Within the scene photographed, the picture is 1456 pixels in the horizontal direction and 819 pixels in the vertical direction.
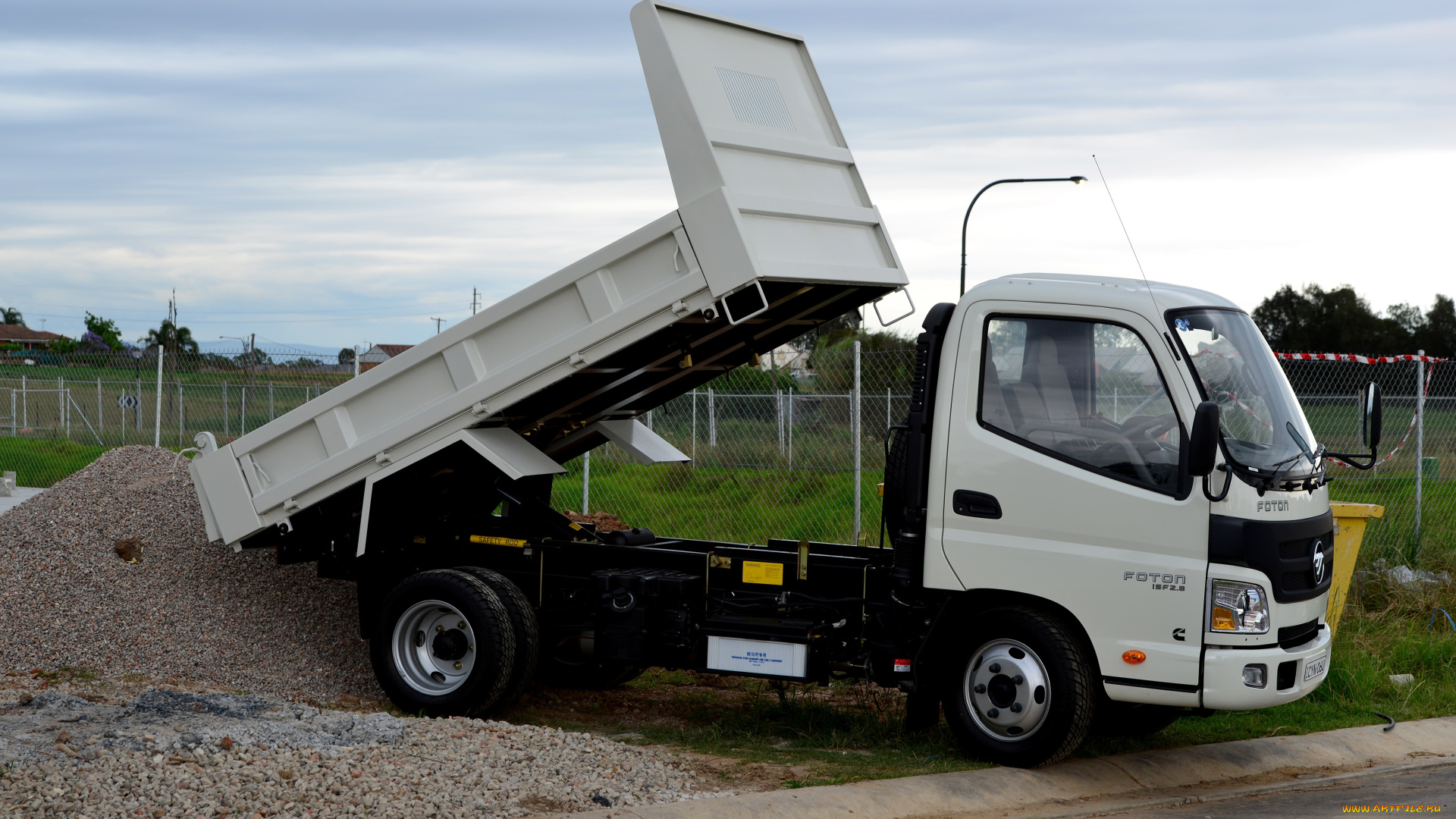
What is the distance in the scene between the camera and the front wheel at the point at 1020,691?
5961mm

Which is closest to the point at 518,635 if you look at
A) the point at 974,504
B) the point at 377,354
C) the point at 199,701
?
the point at 199,701

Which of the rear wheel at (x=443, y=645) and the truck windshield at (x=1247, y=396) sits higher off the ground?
the truck windshield at (x=1247, y=396)

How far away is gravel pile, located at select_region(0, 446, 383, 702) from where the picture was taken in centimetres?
809

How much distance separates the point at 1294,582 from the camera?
5863 mm

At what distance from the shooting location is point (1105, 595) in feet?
19.4

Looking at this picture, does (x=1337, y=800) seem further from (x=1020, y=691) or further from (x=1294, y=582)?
(x=1020, y=691)

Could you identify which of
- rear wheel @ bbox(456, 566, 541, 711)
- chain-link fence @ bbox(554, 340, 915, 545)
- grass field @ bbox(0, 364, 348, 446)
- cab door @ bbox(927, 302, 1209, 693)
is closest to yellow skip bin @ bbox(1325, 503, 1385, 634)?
cab door @ bbox(927, 302, 1209, 693)

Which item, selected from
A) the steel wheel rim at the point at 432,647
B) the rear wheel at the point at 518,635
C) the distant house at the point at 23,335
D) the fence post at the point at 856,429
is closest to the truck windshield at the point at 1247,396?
the rear wheel at the point at 518,635

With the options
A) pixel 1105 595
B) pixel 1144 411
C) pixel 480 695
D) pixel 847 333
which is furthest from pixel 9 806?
pixel 847 333

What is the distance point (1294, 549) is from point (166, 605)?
23.3ft

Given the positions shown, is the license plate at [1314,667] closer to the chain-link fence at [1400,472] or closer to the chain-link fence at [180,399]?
the chain-link fence at [1400,472]

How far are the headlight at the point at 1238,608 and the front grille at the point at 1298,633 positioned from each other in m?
0.17

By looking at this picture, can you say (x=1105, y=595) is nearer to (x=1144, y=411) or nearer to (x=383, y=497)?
(x=1144, y=411)

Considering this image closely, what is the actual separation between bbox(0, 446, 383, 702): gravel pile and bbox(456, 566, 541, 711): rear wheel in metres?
1.27
